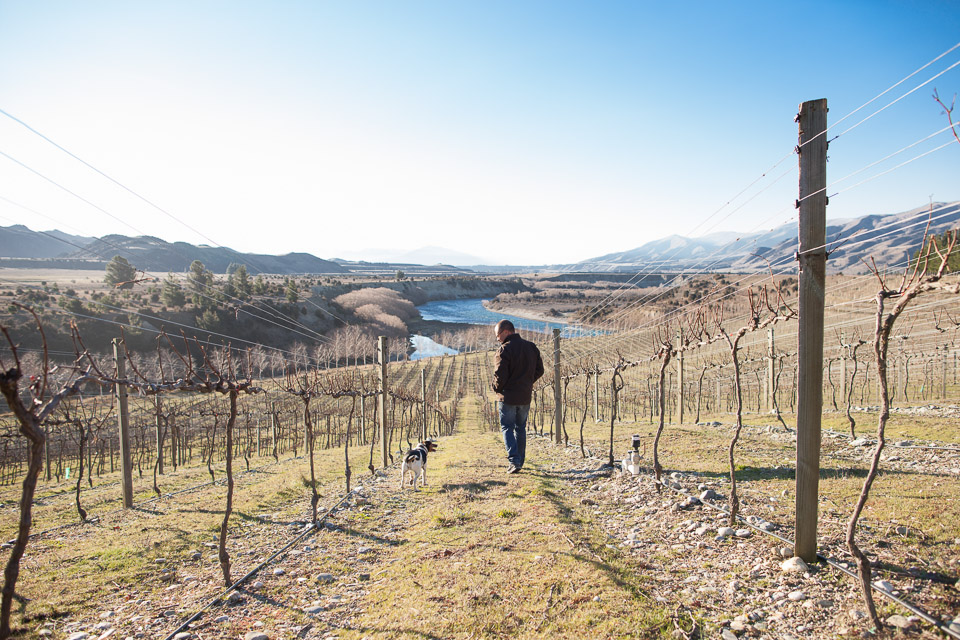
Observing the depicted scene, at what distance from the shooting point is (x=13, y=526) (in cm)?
862

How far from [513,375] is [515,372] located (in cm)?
7

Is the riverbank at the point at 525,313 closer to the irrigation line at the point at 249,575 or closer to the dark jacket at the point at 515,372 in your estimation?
the dark jacket at the point at 515,372

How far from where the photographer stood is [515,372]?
27.1 feet

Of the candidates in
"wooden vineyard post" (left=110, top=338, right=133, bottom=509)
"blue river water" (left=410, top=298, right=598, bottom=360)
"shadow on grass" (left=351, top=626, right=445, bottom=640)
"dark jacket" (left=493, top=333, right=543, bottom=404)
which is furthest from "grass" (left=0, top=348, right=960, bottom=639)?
"blue river water" (left=410, top=298, right=598, bottom=360)

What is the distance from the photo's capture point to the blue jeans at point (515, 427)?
836 cm

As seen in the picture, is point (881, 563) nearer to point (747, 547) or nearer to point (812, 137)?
point (747, 547)

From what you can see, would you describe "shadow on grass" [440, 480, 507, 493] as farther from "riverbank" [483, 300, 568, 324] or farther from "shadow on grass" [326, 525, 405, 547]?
"riverbank" [483, 300, 568, 324]

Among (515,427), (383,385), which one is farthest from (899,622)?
(383,385)

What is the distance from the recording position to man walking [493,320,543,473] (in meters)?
8.19

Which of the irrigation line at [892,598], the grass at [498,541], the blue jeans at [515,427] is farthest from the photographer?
the blue jeans at [515,427]

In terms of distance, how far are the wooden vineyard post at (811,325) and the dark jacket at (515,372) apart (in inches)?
179

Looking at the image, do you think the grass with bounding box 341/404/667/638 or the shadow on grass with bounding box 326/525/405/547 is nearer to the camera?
the grass with bounding box 341/404/667/638

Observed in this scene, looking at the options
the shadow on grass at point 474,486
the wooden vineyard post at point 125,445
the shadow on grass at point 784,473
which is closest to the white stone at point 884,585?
the shadow on grass at point 784,473

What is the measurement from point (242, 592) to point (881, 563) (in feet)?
19.5
